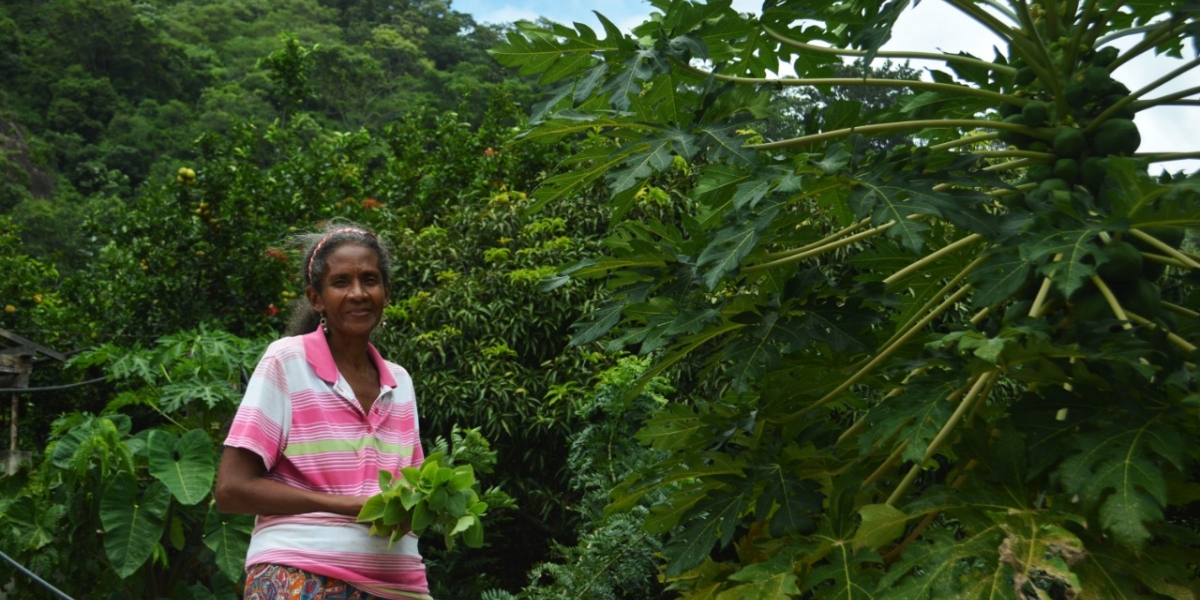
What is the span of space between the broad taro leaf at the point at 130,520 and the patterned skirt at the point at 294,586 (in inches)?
109

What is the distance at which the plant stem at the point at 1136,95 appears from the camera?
2.20 metres

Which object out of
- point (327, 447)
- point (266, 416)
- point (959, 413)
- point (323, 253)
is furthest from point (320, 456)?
point (959, 413)

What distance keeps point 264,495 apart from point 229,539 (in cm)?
292

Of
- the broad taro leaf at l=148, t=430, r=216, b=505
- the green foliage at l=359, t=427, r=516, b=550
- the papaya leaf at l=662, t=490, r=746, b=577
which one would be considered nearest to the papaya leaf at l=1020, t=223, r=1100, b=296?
the papaya leaf at l=662, t=490, r=746, b=577

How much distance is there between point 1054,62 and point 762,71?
625mm

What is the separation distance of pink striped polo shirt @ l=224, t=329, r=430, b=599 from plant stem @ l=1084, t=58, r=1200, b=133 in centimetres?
141

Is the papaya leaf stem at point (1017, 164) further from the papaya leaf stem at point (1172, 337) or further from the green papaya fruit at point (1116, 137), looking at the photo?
the papaya leaf stem at point (1172, 337)

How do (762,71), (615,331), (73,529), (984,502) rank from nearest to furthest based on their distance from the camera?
1. (984,502)
2. (615,331)
3. (762,71)
4. (73,529)

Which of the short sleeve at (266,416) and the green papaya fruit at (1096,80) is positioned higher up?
the green papaya fruit at (1096,80)

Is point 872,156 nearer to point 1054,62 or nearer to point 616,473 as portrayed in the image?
point 1054,62

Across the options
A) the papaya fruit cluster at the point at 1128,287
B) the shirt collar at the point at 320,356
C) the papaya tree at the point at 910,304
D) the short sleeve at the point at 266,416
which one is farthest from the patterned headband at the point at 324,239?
the papaya fruit cluster at the point at 1128,287

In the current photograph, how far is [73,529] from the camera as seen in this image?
4.88 metres

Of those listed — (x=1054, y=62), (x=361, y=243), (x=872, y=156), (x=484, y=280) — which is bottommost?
(x=484, y=280)

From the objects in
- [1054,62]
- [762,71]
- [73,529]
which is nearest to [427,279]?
[73,529]
